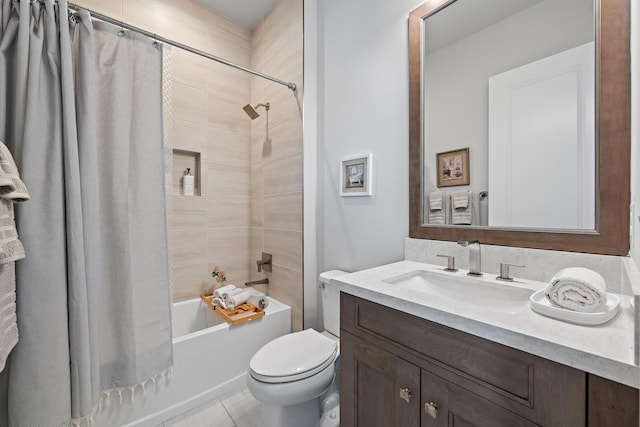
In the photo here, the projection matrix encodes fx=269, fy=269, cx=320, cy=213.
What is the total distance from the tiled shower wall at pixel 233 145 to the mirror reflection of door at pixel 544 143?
4.01 feet

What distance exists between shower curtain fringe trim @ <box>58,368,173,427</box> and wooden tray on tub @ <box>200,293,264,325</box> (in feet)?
1.33

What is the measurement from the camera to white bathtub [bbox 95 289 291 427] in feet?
4.54

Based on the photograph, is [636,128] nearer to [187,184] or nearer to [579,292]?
[579,292]

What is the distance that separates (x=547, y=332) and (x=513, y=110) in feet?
2.85

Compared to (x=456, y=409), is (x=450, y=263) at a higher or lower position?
higher

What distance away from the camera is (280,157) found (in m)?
2.14

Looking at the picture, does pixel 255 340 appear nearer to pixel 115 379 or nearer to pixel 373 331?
pixel 115 379

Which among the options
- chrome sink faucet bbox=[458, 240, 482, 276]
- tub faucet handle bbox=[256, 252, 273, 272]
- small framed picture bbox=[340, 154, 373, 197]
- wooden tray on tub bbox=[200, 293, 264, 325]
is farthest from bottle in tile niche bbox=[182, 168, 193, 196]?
chrome sink faucet bbox=[458, 240, 482, 276]

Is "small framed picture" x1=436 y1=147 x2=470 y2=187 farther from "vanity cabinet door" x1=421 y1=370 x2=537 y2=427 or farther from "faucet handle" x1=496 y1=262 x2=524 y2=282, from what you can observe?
"vanity cabinet door" x1=421 y1=370 x2=537 y2=427

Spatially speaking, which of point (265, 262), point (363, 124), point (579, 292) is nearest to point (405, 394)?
point (579, 292)

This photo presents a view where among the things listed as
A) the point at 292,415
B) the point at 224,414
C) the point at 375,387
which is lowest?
the point at 224,414

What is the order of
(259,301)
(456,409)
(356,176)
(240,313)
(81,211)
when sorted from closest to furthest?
(456,409), (81,211), (356,176), (240,313), (259,301)

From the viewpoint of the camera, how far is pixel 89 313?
1.16 meters

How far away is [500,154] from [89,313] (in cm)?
185
